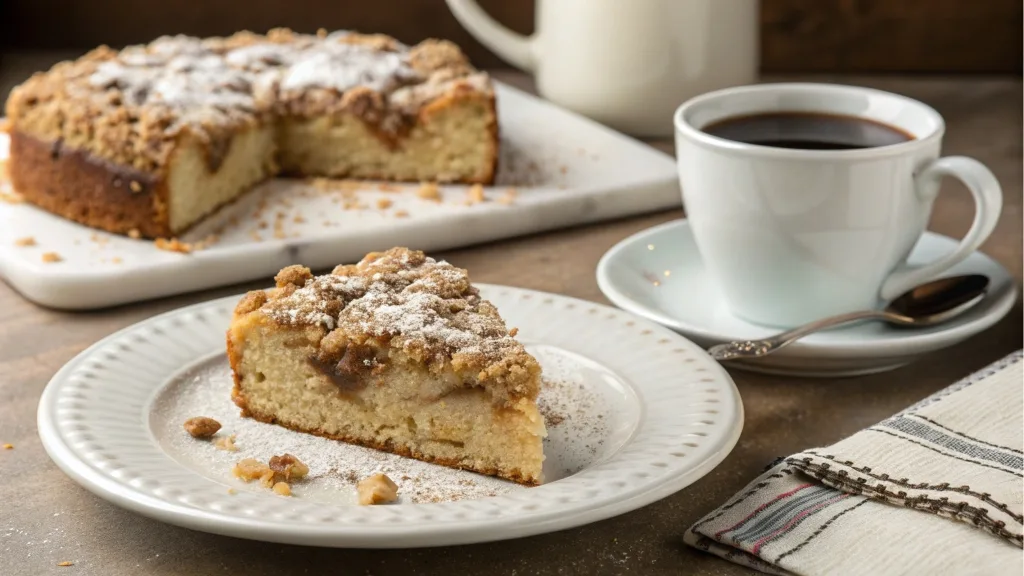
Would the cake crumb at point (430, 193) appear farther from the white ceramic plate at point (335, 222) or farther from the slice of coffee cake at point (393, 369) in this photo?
the slice of coffee cake at point (393, 369)

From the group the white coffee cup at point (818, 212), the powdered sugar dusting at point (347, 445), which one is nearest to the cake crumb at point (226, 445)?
the powdered sugar dusting at point (347, 445)

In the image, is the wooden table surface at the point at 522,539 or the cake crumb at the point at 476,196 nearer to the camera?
the wooden table surface at the point at 522,539

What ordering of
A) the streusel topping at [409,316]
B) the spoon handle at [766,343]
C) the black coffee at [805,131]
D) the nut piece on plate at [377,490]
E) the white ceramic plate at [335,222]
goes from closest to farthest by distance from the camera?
the nut piece on plate at [377,490], the streusel topping at [409,316], the spoon handle at [766,343], the black coffee at [805,131], the white ceramic plate at [335,222]

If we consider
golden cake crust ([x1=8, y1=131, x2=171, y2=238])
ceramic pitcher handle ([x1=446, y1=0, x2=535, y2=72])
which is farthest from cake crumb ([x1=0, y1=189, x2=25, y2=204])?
ceramic pitcher handle ([x1=446, y1=0, x2=535, y2=72])

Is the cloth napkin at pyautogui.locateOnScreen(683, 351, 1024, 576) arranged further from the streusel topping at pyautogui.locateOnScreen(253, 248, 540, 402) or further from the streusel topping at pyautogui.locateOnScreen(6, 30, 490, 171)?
the streusel topping at pyautogui.locateOnScreen(6, 30, 490, 171)

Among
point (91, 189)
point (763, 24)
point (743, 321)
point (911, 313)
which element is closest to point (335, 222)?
point (91, 189)

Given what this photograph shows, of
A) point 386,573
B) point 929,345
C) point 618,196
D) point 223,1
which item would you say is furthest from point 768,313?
point 223,1
